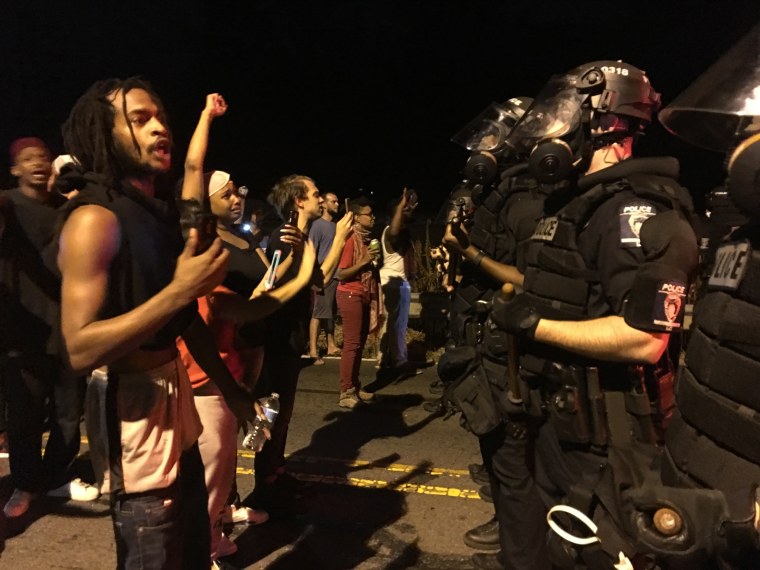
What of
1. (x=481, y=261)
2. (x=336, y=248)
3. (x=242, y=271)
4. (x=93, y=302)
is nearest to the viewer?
(x=93, y=302)

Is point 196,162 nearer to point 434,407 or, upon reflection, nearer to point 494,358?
point 494,358

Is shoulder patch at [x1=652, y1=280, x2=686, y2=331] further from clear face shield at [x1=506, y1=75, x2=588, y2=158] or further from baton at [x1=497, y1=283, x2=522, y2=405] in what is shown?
clear face shield at [x1=506, y1=75, x2=588, y2=158]

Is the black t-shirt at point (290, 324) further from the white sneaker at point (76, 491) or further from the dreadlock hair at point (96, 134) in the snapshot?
the dreadlock hair at point (96, 134)

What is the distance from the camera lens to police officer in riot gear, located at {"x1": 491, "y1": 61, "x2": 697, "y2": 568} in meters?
2.19

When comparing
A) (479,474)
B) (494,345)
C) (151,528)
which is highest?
(494,345)

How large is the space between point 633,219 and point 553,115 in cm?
106

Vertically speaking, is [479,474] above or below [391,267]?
below

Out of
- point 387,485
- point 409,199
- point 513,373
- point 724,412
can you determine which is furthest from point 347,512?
point 409,199

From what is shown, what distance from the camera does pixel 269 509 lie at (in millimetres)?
4355

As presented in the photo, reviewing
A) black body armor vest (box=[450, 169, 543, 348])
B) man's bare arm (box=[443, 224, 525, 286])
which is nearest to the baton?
black body armor vest (box=[450, 169, 543, 348])

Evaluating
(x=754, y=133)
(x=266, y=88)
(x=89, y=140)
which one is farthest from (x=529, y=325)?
(x=266, y=88)

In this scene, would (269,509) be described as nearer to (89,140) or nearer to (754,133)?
(89,140)

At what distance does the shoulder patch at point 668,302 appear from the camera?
212 centimetres

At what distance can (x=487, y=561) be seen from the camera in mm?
3633
